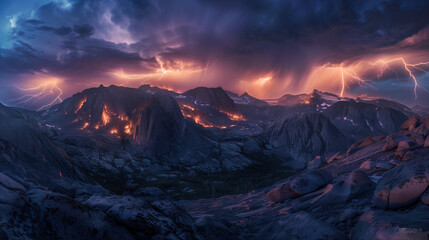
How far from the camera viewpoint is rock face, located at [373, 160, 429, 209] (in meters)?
5.42

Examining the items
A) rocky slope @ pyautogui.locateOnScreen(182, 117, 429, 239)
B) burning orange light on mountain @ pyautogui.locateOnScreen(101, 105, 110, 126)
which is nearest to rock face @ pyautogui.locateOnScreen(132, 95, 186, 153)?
burning orange light on mountain @ pyautogui.locateOnScreen(101, 105, 110, 126)

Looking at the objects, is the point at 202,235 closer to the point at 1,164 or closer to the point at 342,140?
the point at 1,164

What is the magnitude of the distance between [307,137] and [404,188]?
83031 mm

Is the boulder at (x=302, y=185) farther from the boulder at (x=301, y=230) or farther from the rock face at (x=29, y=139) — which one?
the rock face at (x=29, y=139)

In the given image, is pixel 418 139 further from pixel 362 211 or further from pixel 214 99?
pixel 214 99

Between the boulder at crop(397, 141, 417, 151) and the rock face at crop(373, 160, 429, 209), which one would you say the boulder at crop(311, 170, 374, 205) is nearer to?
the rock face at crop(373, 160, 429, 209)

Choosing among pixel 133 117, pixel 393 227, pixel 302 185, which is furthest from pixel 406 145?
pixel 133 117

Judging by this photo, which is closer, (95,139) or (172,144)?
(95,139)

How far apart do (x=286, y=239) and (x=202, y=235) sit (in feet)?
9.85

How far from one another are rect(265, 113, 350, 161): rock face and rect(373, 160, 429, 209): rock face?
244 feet

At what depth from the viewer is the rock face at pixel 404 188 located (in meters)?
5.42

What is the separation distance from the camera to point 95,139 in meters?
58.2

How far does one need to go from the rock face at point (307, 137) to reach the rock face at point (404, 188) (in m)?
74.3

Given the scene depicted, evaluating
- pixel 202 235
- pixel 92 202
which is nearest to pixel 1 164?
pixel 92 202
